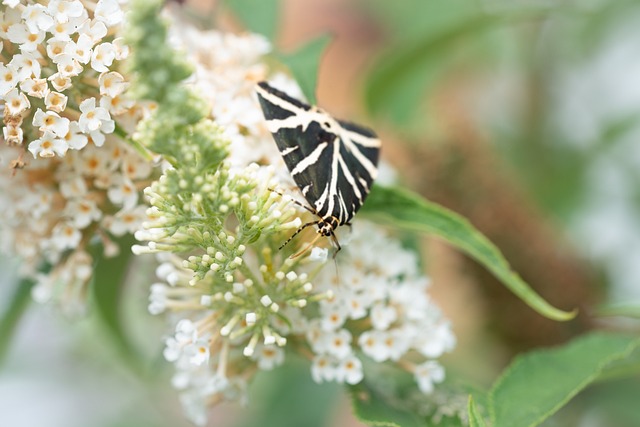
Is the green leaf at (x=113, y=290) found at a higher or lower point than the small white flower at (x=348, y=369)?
higher

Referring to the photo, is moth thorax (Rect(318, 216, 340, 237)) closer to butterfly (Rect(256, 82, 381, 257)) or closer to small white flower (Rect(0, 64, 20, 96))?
butterfly (Rect(256, 82, 381, 257))

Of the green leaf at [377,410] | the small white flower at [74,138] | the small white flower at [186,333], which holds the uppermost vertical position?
the small white flower at [74,138]

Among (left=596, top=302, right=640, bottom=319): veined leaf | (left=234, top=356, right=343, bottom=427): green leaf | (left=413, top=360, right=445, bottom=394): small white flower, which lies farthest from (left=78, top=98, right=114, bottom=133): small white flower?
→ (left=234, top=356, right=343, bottom=427): green leaf

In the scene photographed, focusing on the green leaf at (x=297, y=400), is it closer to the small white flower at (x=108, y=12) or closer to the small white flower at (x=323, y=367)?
the small white flower at (x=323, y=367)

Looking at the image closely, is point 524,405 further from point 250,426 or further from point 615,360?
point 250,426

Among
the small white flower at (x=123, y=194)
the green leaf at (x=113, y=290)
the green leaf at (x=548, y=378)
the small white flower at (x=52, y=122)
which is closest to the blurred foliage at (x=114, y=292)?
the green leaf at (x=113, y=290)

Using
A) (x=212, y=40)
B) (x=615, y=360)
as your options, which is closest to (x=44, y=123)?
(x=212, y=40)

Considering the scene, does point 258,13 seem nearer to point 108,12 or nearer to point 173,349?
point 108,12
